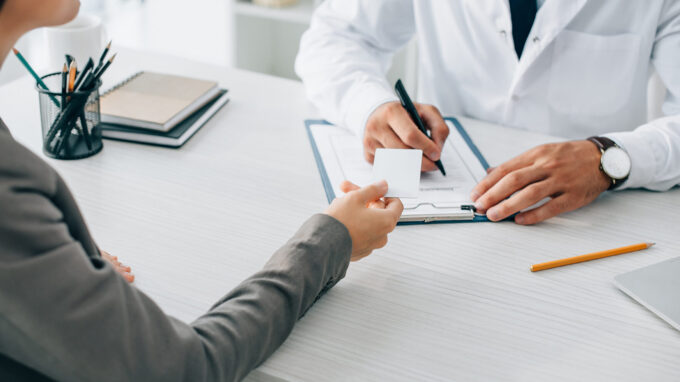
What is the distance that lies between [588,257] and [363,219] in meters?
0.33

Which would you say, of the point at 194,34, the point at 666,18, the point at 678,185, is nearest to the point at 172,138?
the point at 678,185

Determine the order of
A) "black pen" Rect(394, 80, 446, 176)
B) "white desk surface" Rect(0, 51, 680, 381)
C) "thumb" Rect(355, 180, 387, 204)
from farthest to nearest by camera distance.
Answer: "black pen" Rect(394, 80, 446, 176) → "thumb" Rect(355, 180, 387, 204) → "white desk surface" Rect(0, 51, 680, 381)

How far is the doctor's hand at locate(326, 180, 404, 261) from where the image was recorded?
2.52 feet

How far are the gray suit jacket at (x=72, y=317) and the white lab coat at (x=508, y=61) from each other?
2.01 feet

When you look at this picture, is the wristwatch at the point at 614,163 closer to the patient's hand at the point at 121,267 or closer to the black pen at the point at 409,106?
the black pen at the point at 409,106

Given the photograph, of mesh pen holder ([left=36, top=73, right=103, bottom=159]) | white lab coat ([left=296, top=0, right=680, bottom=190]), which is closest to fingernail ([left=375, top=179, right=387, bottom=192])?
white lab coat ([left=296, top=0, right=680, bottom=190])

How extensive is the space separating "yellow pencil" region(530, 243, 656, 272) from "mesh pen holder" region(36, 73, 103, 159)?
739 millimetres

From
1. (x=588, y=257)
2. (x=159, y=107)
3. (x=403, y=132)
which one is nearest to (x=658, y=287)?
(x=588, y=257)

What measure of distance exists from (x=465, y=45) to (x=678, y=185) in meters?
0.56

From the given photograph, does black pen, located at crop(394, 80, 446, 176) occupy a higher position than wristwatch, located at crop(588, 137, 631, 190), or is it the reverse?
black pen, located at crop(394, 80, 446, 176)

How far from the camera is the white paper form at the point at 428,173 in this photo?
0.93m

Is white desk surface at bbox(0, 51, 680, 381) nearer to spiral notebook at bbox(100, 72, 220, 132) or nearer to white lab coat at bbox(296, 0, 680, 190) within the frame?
spiral notebook at bbox(100, 72, 220, 132)

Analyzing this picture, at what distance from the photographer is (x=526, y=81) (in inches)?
52.3

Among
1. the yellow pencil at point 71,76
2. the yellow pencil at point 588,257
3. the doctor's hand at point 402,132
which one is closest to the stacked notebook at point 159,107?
the yellow pencil at point 71,76
